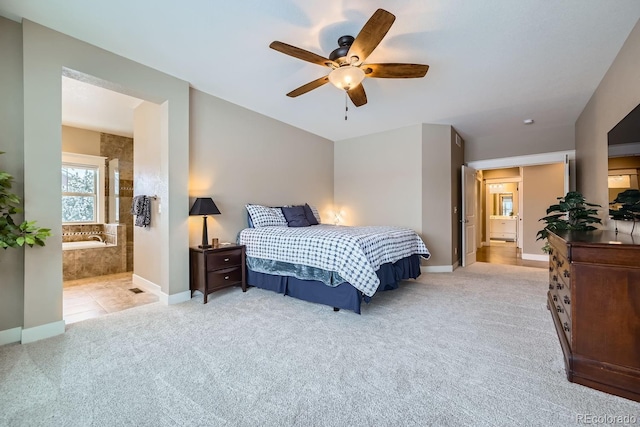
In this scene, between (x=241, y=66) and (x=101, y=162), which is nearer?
(x=241, y=66)

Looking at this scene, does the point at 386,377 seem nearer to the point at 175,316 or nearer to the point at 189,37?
the point at 175,316

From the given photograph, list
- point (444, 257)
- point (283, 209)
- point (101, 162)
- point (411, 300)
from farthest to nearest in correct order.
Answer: point (101, 162) < point (444, 257) < point (283, 209) < point (411, 300)

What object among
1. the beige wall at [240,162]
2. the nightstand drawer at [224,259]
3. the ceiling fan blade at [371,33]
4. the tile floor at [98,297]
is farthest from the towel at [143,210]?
the ceiling fan blade at [371,33]

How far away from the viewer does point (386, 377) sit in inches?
67.9

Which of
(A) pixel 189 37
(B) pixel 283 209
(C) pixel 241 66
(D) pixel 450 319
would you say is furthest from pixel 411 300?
(A) pixel 189 37

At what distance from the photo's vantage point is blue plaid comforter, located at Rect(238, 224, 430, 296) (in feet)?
8.70

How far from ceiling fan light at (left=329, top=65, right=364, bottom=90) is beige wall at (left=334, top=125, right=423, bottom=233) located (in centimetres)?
279

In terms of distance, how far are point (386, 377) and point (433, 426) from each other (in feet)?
1.35

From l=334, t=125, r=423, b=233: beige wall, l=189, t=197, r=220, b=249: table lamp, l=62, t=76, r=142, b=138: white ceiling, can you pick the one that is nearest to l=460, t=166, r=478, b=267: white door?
l=334, t=125, r=423, b=233: beige wall

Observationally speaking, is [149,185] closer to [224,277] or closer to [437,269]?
[224,277]

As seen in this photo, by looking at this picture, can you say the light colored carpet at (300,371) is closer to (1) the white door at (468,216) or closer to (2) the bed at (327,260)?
(2) the bed at (327,260)

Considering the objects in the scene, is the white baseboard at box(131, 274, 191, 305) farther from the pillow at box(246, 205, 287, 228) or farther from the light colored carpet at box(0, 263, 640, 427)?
the pillow at box(246, 205, 287, 228)

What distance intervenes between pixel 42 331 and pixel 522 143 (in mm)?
7184

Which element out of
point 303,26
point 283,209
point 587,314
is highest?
point 303,26
